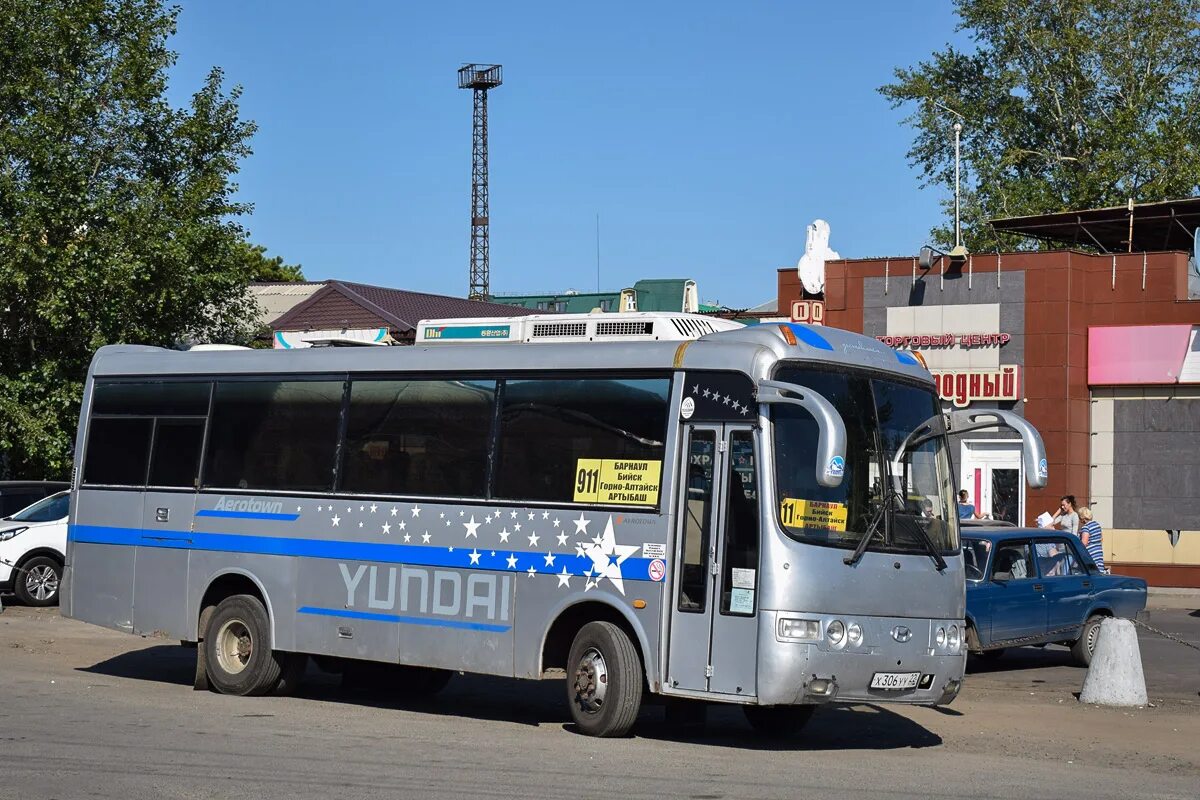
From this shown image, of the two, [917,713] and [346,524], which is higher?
[346,524]

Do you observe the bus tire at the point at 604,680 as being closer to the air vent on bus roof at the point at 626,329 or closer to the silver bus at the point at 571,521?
the silver bus at the point at 571,521

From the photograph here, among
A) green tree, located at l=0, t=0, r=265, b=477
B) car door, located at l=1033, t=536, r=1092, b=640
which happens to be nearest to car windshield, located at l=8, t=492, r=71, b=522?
green tree, located at l=0, t=0, r=265, b=477

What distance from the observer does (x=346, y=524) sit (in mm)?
13664

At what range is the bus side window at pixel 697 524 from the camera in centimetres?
1146

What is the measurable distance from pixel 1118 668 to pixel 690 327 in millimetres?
5622

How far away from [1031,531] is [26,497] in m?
15.7

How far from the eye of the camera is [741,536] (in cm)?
1130

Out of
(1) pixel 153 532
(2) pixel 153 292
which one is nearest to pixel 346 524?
(1) pixel 153 532

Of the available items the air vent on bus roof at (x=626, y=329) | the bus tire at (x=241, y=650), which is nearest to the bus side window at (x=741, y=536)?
the air vent on bus roof at (x=626, y=329)

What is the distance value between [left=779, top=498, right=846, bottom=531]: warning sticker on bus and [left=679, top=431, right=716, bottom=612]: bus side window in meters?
0.59

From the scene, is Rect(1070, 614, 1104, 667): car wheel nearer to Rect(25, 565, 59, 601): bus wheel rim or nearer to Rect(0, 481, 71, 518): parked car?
Rect(25, 565, 59, 601): bus wheel rim

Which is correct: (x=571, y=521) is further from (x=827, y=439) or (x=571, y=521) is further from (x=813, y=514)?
(x=827, y=439)

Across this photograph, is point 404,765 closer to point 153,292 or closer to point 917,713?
point 917,713

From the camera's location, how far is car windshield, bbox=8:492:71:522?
24.2 m
